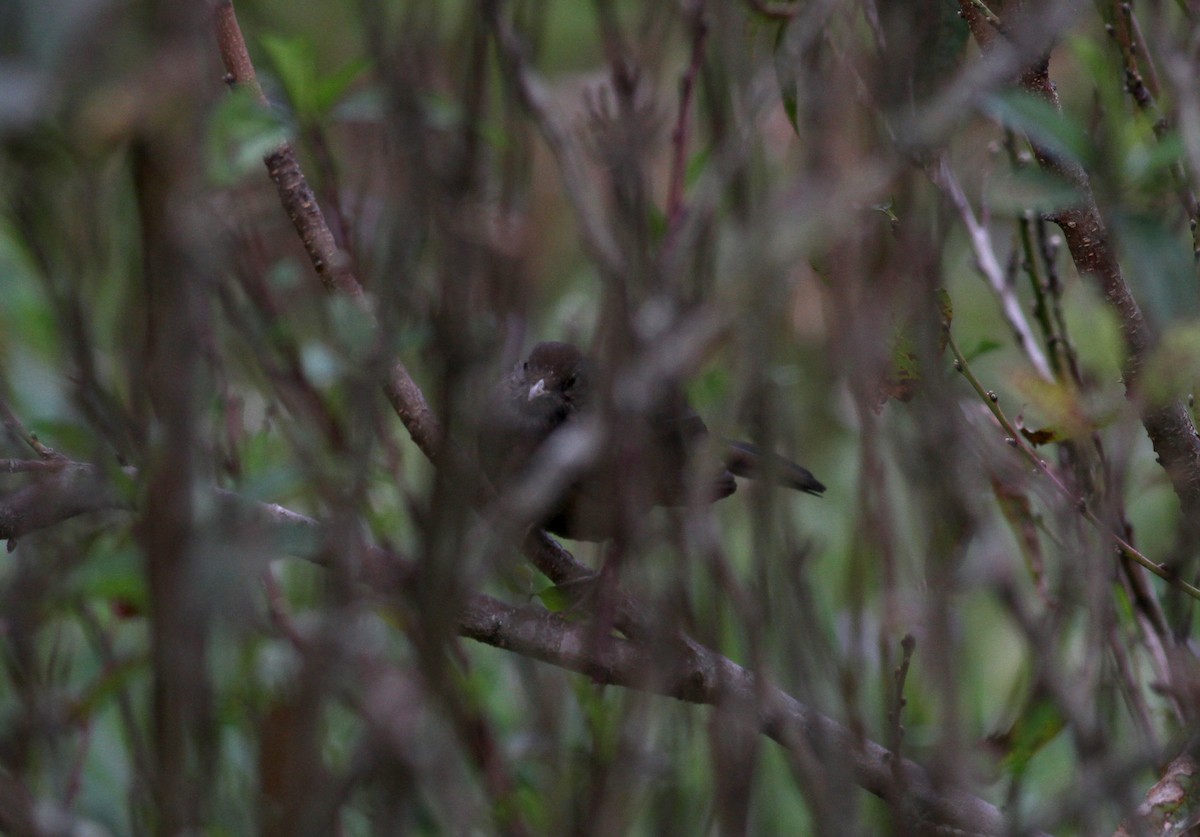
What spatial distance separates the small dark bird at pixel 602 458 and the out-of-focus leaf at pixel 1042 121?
56 centimetres

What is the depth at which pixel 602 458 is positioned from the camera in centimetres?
153

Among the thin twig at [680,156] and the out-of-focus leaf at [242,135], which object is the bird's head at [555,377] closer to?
the thin twig at [680,156]

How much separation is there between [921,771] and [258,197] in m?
1.61

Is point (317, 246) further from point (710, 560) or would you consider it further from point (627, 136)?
point (710, 560)

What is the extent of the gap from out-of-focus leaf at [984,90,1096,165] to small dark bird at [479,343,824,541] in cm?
56

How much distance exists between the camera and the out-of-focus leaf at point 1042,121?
5.38 feet

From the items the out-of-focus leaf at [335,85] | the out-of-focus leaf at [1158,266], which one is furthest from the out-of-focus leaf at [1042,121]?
the out-of-focus leaf at [335,85]

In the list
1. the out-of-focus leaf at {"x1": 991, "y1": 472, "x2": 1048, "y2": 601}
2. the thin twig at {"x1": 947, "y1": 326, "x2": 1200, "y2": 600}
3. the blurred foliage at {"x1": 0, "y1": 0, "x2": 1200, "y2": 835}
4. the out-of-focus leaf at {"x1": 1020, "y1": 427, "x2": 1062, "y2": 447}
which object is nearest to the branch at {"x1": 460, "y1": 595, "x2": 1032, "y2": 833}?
the blurred foliage at {"x1": 0, "y1": 0, "x2": 1200, "y2": 835}

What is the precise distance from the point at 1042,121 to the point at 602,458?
0.73 meters

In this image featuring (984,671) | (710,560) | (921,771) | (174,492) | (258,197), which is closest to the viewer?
(174,492)

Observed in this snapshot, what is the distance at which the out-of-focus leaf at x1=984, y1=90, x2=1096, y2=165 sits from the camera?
5.38ft

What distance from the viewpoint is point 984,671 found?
16.8ft

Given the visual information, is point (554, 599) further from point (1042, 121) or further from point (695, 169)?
point (1042, 121)

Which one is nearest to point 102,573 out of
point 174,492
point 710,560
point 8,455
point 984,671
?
point 174,492
